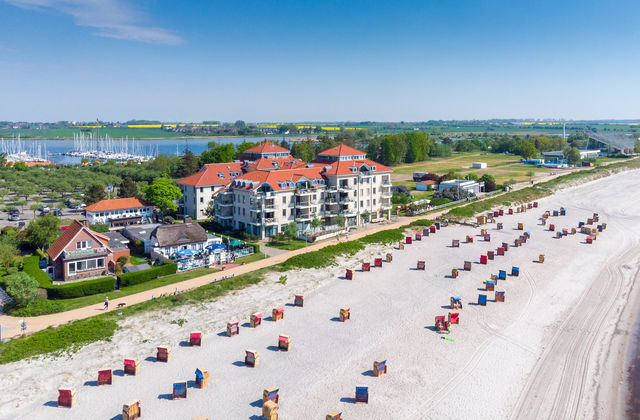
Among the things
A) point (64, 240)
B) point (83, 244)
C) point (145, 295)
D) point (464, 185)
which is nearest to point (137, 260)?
point (83, 244)

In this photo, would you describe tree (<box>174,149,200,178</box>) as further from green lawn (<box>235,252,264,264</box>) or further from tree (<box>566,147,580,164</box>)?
tree (<box>566,147,580,164</box>)

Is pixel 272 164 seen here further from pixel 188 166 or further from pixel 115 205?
pixel 188 166

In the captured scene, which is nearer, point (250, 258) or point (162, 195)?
point (250, 258)

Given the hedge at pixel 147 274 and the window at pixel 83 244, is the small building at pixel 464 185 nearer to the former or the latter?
the hedge at pixel 147 274

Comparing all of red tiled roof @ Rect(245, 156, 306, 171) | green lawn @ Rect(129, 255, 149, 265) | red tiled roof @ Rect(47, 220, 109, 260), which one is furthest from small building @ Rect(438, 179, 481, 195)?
red tiled roof @ Rect(47, 220, 109, 260)

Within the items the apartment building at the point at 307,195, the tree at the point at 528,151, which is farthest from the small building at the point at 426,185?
the tree at the point at 528,151

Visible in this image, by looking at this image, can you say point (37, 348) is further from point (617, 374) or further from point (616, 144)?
point (616, 144)
